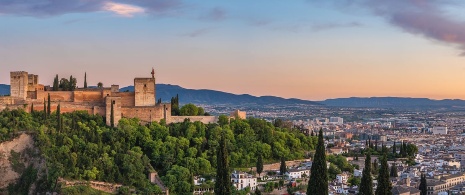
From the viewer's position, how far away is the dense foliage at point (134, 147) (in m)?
37.9

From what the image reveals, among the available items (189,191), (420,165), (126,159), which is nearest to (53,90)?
(126,159)

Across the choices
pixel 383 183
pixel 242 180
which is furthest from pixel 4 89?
pixel 383 183

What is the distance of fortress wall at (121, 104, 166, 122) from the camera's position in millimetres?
44031

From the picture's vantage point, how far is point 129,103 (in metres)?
44.8

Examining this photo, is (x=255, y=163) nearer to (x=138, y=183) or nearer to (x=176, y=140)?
(x=176, y=140)

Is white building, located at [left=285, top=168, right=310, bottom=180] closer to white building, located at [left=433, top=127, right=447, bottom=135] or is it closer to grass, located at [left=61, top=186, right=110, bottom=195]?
grass, located at [left=61, top=186, right=110, bottom=195]

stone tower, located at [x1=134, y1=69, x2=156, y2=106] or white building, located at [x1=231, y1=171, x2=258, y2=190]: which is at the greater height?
stone tower, located at [x1=134, y1=69, x2=156, y2=106]

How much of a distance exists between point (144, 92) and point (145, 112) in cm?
140

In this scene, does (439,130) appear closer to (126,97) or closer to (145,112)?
(145,112)

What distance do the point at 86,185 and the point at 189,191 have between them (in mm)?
5982

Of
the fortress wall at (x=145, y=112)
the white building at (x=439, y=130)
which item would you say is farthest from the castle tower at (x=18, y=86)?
the white building at (x=439, y=130)

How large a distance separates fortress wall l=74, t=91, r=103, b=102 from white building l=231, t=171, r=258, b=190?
35.5ft

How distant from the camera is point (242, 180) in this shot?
132 ft

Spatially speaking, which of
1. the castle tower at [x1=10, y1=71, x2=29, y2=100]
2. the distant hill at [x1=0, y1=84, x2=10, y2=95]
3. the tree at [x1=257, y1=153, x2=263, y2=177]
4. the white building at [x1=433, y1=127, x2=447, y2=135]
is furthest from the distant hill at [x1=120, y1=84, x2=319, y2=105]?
the tree at [x1=257, y1=153, x2=263, y2=177]
